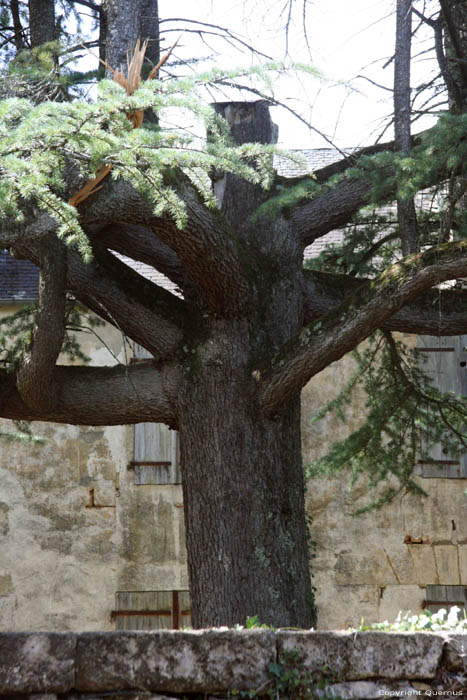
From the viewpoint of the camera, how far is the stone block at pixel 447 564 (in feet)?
33.1

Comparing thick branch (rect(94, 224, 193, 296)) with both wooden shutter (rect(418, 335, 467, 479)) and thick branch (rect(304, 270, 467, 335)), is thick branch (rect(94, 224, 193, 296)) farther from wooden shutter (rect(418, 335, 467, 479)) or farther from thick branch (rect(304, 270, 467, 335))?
wooden shutter (rect(418, 335, 467, 479))

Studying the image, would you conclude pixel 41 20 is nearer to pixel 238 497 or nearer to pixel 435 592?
pixel 238 497

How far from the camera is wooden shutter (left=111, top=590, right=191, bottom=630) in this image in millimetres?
9969

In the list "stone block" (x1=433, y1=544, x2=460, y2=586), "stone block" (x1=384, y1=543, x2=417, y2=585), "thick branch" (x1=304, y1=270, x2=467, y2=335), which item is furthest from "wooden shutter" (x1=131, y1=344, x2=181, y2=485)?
"thick branch" (x1=304, y1=270, x2=467, y2=335)

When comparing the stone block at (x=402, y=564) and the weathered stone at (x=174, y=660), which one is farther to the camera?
the stone block at (x=402, y=564)

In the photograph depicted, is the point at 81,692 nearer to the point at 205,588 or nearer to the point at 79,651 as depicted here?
the point at 79,651

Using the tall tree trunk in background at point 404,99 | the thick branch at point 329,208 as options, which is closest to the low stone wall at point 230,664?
the tall tree trunk in background at point 404,99

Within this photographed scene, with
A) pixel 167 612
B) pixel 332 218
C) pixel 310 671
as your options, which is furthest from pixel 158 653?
pixel 167 612

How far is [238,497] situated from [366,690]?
7.06ft

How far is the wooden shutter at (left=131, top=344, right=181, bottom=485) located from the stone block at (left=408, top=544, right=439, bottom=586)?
283 centimetres

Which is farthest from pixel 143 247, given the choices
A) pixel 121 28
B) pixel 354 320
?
pixel 354 320

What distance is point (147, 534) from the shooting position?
33.7ft

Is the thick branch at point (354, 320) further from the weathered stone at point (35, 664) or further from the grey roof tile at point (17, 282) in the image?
the grey roof tile at point (17, 282)

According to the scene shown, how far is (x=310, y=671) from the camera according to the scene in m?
3.47
